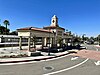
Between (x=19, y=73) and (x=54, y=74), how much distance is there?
2917 mm

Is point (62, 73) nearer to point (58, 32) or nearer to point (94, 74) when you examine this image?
point (94, 74)

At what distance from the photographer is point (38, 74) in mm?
11281

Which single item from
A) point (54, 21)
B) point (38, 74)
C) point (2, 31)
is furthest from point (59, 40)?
point (2, 31)

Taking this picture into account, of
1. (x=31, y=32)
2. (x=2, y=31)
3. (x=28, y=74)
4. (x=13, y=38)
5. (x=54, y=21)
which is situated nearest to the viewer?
(x=28, y=74)

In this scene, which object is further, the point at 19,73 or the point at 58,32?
the point at 58,32

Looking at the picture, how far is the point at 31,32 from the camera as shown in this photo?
26.2 m

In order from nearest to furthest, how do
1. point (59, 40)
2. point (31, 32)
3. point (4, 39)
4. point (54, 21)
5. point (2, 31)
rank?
point (31, 32) → point (59, 40) → point (54, 21) → point (4, 39) → point (2, 31)

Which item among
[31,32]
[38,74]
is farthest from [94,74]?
[31,32]

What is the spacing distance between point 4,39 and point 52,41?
2387 cm

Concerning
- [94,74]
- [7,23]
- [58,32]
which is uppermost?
[7,23]

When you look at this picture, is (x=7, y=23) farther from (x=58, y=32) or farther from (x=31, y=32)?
(x=31, y=32)

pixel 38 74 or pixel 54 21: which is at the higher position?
pixel 54 21

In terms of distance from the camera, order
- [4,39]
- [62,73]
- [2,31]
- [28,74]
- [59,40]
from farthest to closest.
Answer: [2,31] < [4,39] < [59,40] < [62,73] < [28,74]

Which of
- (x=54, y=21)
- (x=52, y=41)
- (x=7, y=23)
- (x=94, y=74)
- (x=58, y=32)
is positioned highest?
(x=7, y=23)
